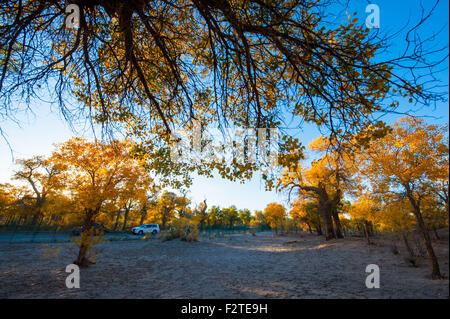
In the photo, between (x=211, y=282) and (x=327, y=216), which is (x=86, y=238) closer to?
(x=211, y=282)

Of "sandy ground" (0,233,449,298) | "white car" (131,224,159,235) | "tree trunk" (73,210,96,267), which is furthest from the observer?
"white car" (131,224,159,235)

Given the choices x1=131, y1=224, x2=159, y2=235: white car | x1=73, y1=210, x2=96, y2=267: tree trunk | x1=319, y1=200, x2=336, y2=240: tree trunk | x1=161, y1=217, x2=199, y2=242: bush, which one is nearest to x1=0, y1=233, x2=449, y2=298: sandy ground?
x1=73, y1=210, x2=96, y2=267: tree trunk

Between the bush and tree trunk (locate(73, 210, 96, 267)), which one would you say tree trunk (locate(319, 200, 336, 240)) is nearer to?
the bush

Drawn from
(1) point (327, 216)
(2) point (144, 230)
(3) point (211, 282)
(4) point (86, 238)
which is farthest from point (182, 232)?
(1) point (327, 216)

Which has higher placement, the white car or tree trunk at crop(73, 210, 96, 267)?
tree trunk at crop(73, 210, 96, 267)

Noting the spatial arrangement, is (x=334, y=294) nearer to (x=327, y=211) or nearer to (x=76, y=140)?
(x=76, y=140)

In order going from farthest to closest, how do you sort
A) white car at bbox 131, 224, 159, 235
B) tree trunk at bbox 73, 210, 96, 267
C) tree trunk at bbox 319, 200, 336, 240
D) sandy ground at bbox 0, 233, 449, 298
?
white car at bbox 131, 224, 159, 235, tree trunk at bbox 319, 200, 336, 240, tree trunk at bbox 73, 210, 96, 267, sandy ground at bbox 0, 233, 449, 298

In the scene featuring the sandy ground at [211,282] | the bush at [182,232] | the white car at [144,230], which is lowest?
the white car at [144,230]

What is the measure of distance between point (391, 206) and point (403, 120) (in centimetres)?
473

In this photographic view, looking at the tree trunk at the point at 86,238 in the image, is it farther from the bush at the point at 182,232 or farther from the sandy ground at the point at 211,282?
the bush at the point at 182,232

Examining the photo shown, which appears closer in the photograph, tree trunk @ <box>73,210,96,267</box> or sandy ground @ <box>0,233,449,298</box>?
sandy ground @ <box>0,233,449,298</box>

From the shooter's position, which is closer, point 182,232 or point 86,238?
point 86,238

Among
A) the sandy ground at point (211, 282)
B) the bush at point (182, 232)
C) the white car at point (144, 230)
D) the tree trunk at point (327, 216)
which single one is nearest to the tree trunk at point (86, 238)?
the sandy ground at point (211, 282)
